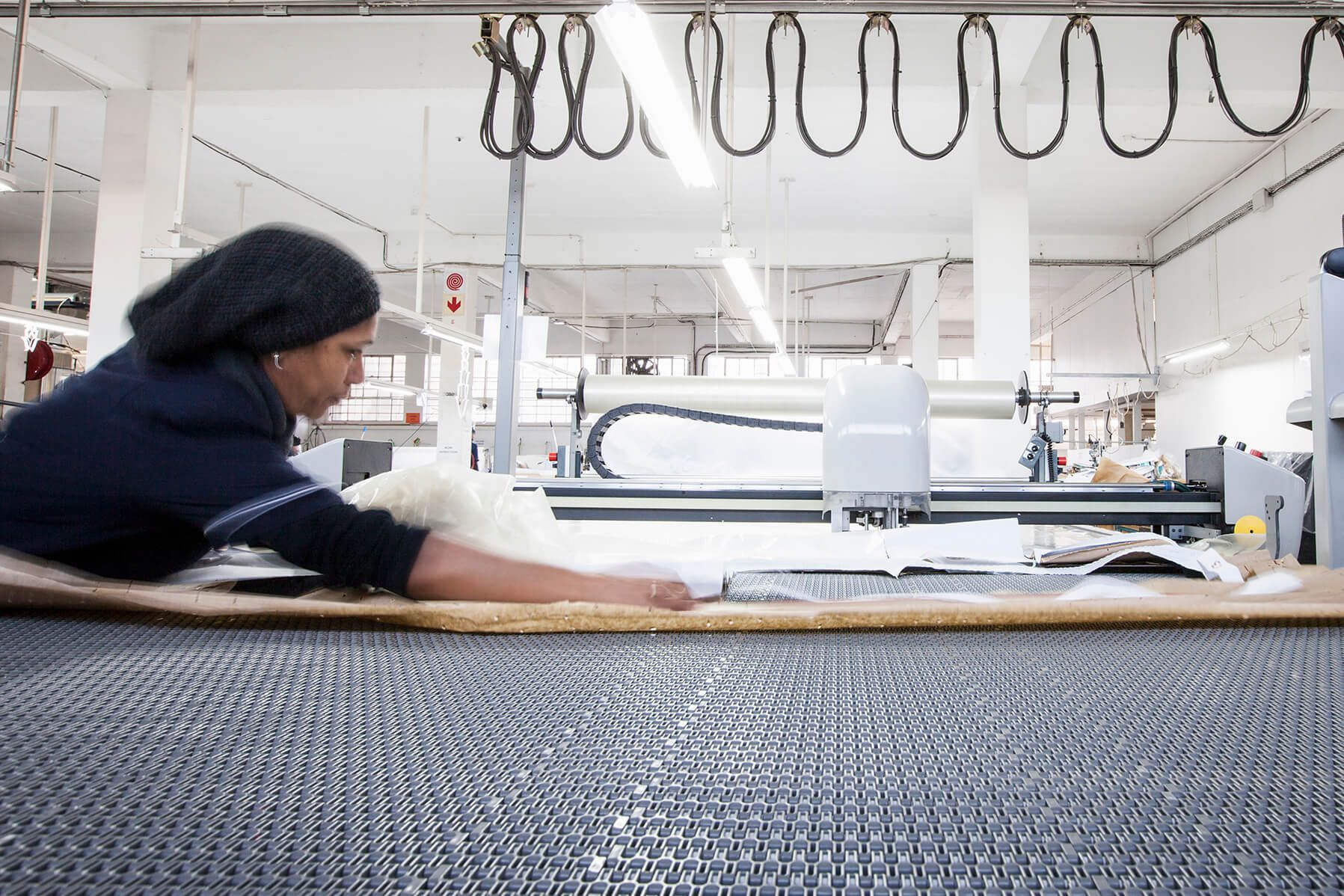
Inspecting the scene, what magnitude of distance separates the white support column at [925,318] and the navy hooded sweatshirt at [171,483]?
22.2 ft

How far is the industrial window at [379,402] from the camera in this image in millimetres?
11430

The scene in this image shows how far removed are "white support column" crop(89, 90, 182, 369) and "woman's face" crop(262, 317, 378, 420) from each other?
→ 12.2 feet

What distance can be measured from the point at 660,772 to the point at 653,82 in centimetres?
181

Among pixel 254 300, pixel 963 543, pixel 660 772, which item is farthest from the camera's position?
pixel 963 543

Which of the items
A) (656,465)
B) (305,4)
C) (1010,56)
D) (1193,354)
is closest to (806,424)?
(656,465)

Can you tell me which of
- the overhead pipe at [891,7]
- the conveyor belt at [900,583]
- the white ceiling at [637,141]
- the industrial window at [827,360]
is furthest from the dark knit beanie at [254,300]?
the industrial window at [827,360]

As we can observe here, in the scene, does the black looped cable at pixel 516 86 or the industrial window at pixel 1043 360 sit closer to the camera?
the black looped cable at pixel 516 86

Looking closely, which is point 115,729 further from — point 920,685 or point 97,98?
point 97,98

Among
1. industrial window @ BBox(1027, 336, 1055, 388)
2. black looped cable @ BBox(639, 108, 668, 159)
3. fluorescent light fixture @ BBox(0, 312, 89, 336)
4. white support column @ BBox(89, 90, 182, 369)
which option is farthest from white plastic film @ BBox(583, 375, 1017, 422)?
industrial window @ BBox(1027, 336, 1055, 388)

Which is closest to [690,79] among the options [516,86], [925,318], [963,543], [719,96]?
[719,96]

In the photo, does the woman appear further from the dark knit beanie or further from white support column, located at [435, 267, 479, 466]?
white support column, located at [435, 267, 479, 466]

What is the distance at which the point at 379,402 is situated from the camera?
11805mm

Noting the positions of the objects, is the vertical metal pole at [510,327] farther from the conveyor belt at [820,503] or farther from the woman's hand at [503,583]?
the woman's hand at [503,583]

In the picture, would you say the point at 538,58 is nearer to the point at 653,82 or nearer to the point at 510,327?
the point at 653,82
